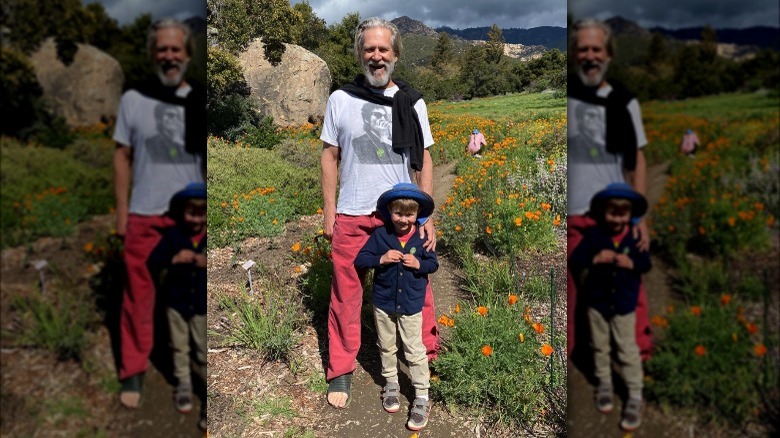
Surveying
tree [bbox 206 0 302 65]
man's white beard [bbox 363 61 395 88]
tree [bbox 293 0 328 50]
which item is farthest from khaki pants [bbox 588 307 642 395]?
tree [bbox 293 0 328 50]

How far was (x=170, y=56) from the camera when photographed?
29.7 inches

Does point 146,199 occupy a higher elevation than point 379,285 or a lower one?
higher

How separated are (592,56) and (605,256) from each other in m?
0.25

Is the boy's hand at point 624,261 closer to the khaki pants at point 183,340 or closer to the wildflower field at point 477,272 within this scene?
the khaki pants at point 183,340

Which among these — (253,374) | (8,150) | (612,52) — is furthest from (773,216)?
(253,374)

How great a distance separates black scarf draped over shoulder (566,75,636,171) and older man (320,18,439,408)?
222cm

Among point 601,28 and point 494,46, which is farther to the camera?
point 494,46

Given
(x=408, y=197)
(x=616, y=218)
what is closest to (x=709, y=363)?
(x=616, y=218)

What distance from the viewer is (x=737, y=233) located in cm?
66

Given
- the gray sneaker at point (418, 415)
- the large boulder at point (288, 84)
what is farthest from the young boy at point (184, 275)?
the large boulder at point (288, 84)

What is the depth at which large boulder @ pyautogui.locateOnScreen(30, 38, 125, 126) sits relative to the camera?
2.33 ft

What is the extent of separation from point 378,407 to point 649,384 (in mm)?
2739

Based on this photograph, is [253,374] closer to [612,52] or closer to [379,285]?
[379,285]

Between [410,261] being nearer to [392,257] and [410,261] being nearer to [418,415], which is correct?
[392,257]
